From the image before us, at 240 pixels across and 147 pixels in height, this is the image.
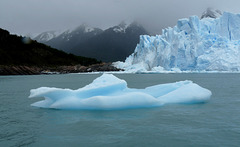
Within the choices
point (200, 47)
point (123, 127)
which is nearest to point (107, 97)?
point (123, 127)

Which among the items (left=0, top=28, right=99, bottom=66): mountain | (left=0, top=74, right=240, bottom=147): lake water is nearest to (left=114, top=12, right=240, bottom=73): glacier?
(left=0, top=74, right=240, bottom=147): lake water

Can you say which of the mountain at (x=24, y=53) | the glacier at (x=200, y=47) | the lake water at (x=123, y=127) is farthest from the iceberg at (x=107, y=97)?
the mountain at (x=24, y=53)

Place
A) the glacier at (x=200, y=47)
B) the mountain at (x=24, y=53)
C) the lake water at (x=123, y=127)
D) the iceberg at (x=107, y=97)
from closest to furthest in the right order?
1. the lake water at (x=123, y=127)
2. the iceberg at (x=107, y=97)
3. the glacier at (x=200, y=47)
4. the mountain at (x=24, y=53)

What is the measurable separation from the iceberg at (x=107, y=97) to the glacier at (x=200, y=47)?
33582mm

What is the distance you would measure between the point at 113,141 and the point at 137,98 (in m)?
3.58

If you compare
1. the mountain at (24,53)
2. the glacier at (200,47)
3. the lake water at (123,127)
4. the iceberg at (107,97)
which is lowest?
the lake water at (123,127)

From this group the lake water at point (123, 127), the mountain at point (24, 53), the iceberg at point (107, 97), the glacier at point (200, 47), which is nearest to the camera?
the lake water at point (123, 127)

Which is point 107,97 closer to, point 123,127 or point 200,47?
point 123,127

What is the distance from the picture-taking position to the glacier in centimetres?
3978

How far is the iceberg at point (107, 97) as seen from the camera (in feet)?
26.1

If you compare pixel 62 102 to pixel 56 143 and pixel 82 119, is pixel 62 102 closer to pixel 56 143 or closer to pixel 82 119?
pixel 82 119

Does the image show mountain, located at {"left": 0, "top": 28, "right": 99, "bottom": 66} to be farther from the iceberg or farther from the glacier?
the iceberg

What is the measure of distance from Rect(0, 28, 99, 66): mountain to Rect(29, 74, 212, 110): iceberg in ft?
205

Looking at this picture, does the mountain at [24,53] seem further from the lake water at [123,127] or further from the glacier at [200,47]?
the lake water at [123,127]
